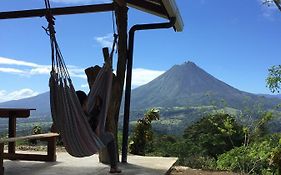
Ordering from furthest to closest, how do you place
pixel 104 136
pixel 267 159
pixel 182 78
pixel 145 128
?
pixel 182 78, pixel 145 128, pixel 267 159, pixel 104 136

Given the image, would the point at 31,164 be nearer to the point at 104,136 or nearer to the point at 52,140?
the point at 52,140

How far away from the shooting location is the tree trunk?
234 inches

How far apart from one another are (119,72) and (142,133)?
3.03 meters

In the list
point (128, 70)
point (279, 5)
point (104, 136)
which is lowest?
point (104, 136)

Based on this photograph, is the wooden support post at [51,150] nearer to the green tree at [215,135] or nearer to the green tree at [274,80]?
the green tree at [215,135]

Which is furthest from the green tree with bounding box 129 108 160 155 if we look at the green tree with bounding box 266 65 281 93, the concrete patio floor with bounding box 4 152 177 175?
the green tree with bounding box 266 65 281 93

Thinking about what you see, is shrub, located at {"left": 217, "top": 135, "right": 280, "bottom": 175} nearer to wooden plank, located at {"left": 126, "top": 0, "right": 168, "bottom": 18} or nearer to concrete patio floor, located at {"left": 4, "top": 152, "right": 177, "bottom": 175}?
concrete patio floor, located at {"left": 4, "top": 152, "right": 177, "bottom": 175}

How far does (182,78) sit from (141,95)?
17.9m

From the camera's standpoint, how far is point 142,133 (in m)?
8.91

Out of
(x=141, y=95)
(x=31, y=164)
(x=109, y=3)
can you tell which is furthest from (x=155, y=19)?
(x=141, y=95)

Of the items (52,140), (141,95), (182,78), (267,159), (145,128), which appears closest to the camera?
(52,140)

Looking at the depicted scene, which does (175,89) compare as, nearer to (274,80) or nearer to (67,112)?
(274,80)

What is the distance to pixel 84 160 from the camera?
6.47 m

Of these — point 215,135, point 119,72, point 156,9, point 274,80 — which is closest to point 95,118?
point 119,72
